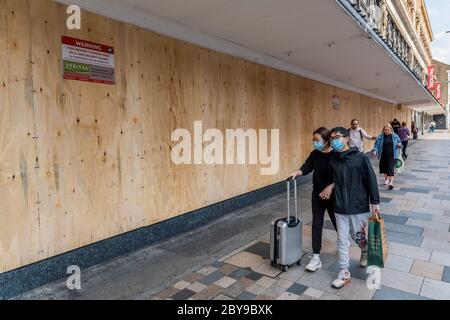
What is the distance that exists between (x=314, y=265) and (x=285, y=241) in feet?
1.46

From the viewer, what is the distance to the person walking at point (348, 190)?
3227 mm

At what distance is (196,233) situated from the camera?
5035 millimetres

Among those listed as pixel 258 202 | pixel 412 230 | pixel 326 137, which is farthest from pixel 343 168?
pixel 258 202

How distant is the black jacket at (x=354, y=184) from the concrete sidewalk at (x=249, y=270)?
82cm

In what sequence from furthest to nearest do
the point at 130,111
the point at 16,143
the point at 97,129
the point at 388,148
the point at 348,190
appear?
the point at 388,148, the point at 130,111, the point at 97,129, the point at 348,190, the point at 16,143

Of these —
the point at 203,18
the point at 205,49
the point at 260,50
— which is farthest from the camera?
the point at 260,50

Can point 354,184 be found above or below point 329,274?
above

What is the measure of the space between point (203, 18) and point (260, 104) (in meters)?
2.65

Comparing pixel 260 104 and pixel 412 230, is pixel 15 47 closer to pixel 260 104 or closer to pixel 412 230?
pixel 260 104

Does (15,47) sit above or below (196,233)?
above

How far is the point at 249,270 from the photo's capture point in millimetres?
3697

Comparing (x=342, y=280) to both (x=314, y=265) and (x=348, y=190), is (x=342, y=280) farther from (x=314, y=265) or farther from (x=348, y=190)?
(x=348, y=190)

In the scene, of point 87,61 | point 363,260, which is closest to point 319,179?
point 363,260

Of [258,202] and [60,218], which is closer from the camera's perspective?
[60,218]
